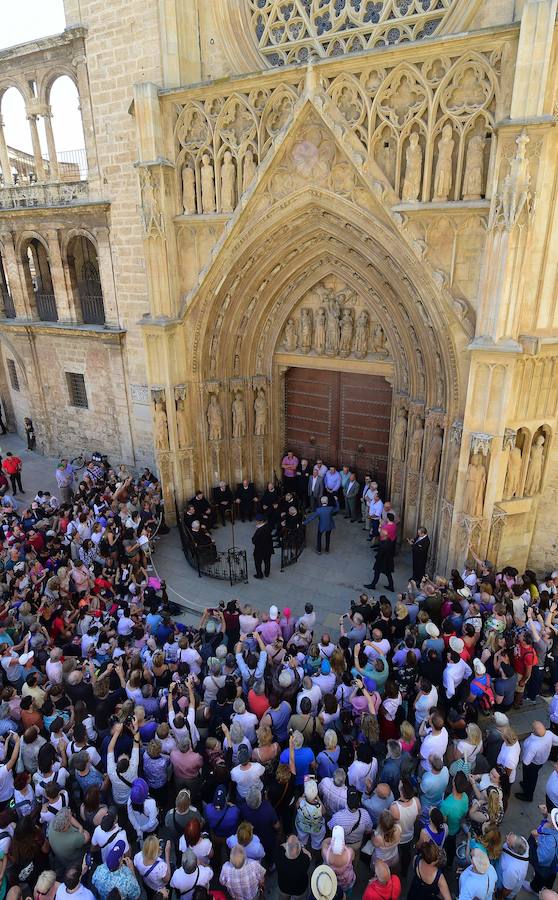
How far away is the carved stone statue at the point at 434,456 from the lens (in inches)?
435

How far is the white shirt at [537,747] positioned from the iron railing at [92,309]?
1497 centimetres

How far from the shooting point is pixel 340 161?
407 inches

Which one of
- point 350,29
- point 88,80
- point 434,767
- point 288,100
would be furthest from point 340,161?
point 434,767

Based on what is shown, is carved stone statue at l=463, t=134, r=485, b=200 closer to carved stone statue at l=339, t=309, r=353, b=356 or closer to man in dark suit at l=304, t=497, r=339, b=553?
carved stone statue at l=339, t=309, r=353, b=356

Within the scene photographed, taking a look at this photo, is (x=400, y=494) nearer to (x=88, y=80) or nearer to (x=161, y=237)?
(x=161, y=237)

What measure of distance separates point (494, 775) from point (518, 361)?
6260 mm

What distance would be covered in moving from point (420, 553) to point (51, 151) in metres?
14.6

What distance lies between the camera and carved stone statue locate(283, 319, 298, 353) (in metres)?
13.6

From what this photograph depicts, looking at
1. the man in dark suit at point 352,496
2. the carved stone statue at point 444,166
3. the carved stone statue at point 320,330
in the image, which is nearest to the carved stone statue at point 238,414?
the carved stone statue at point 320,330

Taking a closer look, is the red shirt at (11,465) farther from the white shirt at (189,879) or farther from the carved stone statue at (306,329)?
the white shirt at (189,879)

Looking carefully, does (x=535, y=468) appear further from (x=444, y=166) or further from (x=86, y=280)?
(x=86, y=280)

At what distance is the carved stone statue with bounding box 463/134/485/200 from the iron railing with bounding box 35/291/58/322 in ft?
44.7

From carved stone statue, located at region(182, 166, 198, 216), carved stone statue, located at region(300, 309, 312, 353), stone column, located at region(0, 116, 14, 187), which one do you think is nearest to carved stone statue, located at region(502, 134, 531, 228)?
carved stone statue, located at region(300, 309, 312, 353)

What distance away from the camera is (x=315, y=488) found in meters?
13.8
